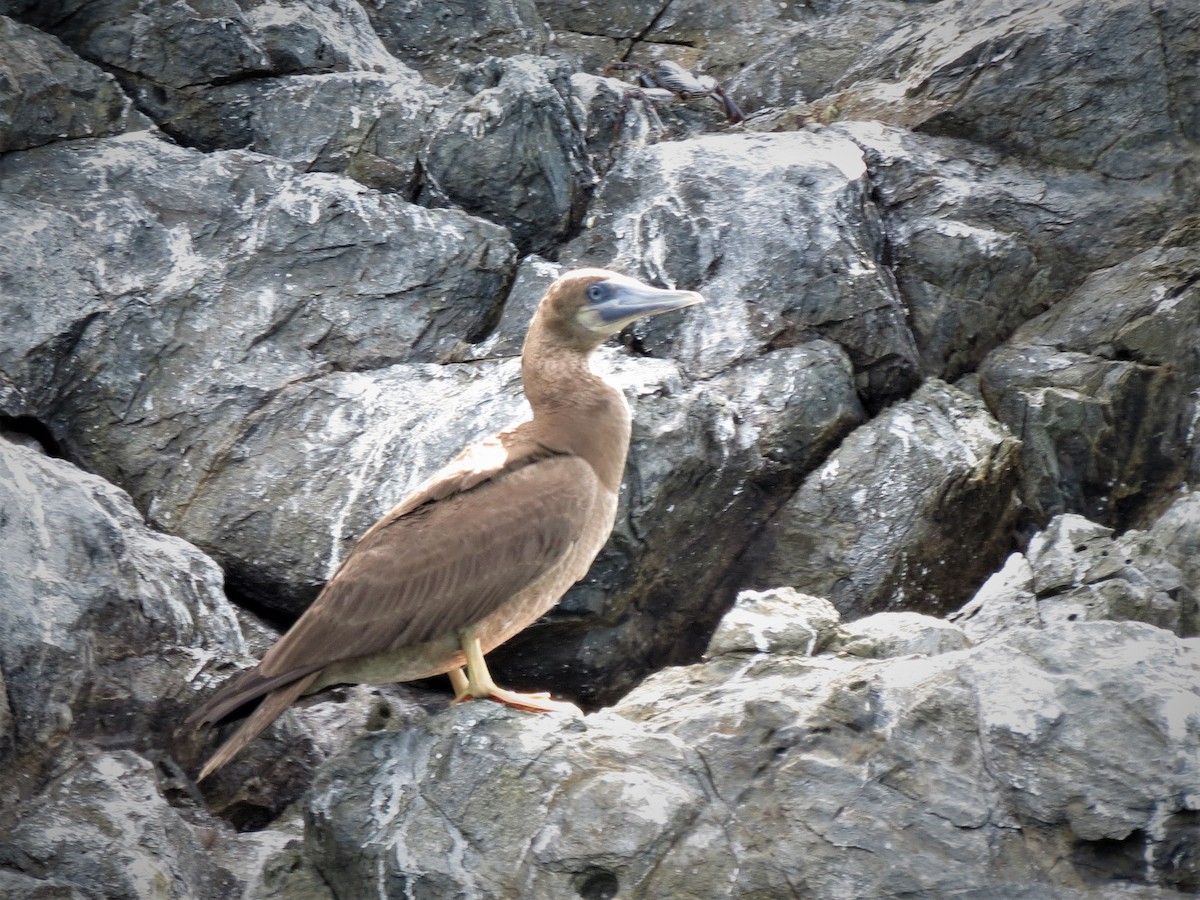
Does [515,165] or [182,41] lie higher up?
[182,41]

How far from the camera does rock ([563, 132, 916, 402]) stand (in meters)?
8.57

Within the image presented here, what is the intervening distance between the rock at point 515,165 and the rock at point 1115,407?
112 inches

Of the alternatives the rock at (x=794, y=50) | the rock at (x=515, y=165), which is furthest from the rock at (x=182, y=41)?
the rock at (x=794, y=50)

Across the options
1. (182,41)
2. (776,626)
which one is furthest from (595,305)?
(182,41)

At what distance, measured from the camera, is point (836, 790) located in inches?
195

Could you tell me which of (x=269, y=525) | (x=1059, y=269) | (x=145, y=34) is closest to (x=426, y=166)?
(x=145, y=34)

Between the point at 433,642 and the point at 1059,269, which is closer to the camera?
the point at 433,642

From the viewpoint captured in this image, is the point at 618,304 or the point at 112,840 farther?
the point at 618,304

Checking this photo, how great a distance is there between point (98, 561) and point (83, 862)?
1.42 metres

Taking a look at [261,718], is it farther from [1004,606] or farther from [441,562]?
[1004,606]

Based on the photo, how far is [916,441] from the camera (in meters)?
8.10

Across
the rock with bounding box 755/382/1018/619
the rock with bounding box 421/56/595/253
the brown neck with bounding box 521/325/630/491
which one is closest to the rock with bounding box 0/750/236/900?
the brown neck with bounding box 521/325/630/491

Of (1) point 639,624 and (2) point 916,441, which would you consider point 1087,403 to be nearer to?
(2) point 916,441

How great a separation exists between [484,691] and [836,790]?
1457mm
